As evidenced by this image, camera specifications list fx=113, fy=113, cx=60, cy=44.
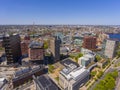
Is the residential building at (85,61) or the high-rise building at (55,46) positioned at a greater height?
the high-rise building at (55,46)

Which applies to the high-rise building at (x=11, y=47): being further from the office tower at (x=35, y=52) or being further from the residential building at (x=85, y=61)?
the residential building at (x=85, y=61)

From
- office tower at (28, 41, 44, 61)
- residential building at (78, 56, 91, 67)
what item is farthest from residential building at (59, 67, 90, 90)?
office tower at (28, 41, 44, 61)

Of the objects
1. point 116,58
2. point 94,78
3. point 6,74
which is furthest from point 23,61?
point 116,58

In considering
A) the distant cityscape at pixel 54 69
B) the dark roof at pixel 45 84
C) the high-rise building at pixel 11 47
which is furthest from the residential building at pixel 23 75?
the high-rise building at pixel 11 47

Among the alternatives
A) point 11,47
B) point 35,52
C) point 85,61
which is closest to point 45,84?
point 35,52

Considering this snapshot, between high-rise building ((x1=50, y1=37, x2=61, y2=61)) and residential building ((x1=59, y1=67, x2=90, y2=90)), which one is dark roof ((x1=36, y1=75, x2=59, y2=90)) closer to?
residential building ((x1=59, y1=67, x2=90, y2=90))

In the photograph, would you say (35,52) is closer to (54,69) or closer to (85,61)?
(54,69)
